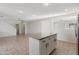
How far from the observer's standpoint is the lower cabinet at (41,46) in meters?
1.67

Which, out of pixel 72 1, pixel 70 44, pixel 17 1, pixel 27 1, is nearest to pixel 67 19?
pixel 72 1

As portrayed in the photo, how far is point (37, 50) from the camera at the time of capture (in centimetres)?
168

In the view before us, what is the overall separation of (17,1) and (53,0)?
1.96 ft

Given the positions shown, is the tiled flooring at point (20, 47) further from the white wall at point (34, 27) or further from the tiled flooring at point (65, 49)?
the white wall at point (34, 27)

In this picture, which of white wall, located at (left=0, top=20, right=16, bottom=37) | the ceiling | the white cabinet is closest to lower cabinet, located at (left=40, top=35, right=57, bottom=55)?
the white cabinet

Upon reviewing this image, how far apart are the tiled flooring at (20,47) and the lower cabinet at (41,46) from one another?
3.1 inches

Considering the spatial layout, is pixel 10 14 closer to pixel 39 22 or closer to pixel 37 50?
pixel 39 22

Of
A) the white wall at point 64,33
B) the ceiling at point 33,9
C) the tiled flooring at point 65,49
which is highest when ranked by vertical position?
the ceiling at point 33,9

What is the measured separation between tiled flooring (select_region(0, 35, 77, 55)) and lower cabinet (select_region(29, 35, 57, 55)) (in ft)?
0.26

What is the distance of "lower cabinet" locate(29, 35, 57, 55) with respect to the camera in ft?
5.48

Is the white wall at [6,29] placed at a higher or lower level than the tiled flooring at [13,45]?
higher

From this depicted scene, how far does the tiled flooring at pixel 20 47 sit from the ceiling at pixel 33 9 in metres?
0.39

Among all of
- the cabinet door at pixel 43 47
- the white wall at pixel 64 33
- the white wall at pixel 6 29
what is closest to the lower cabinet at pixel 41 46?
the cabinet door at pixel 43 47

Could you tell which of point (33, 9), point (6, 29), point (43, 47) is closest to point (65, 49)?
point (43, 47)
